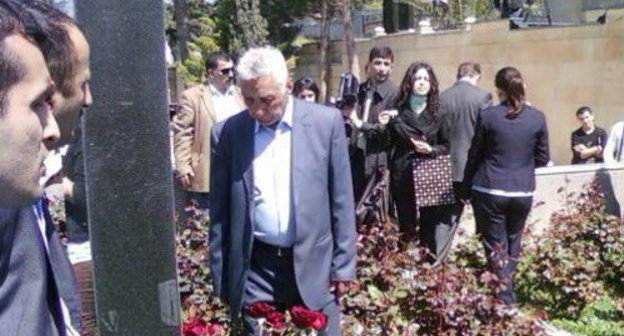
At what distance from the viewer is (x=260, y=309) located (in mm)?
3422

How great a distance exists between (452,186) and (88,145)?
159 inches

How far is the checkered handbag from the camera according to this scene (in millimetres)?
Answer: 6074

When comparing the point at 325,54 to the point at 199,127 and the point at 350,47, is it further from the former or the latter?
the point at 199,127

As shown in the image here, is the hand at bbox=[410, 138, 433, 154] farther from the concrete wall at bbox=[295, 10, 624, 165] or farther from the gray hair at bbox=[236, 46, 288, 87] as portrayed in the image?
the concrete wall at bbox=[295, 10, 624, 165]

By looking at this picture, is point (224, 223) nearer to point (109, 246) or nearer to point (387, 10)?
point (109, 246)

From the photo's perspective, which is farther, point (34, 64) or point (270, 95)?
point (270, 95)

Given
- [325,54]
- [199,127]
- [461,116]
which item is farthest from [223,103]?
[325,54]

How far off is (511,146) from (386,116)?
0.94 m

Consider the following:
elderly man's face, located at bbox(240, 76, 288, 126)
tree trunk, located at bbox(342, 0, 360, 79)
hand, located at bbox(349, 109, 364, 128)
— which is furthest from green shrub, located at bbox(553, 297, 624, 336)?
tree trunk, located at bbox(342, 0, 360, 79)

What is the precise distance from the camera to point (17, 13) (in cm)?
146

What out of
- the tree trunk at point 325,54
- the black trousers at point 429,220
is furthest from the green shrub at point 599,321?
the tree trunk at point 325,54

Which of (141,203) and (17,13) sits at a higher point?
(17,13)

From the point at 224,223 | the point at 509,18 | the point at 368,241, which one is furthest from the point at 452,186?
the point at 509,18

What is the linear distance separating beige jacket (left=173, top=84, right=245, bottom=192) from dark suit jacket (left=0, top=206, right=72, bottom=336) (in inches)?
191
